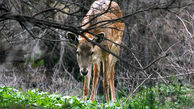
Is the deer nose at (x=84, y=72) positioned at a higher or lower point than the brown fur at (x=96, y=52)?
lower

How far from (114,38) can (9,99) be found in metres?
5.17

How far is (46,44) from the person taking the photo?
15438mm

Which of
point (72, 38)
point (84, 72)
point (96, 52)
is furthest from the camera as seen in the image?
point (96, 52)

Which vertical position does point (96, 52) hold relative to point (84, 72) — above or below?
above

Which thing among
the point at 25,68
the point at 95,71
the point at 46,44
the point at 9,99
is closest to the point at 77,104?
the point at 9,99

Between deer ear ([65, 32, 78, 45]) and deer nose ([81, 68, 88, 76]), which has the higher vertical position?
deer ear ([65, 32, 78, 45])

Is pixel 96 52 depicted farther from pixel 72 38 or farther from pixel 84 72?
pixel 84 72

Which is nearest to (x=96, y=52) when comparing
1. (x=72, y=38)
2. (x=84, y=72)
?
(x=72, y=38)

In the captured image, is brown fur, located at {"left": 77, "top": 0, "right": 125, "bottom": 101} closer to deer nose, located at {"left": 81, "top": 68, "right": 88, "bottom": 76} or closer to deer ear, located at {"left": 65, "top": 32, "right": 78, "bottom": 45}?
deer nose, located at {"left": 81, "top": 68, "right": 88, "bottom": 76}

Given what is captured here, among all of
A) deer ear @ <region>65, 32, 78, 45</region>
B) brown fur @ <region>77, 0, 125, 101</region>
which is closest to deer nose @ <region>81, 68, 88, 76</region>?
brown fur @ <region>77, 0, 125, 101</region>

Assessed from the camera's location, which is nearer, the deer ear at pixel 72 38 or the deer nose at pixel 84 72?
the deer nose at pixel 84 72

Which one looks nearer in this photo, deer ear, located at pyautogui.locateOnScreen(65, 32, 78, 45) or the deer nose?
the deer nose

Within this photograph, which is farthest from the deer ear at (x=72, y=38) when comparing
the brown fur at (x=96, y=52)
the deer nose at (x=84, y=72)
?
the deer nose at (x=84, y=72)

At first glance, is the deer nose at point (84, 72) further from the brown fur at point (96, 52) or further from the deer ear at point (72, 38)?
the deer ear at point (72, 38)
